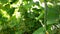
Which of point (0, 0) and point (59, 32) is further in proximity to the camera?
point (0, 0)

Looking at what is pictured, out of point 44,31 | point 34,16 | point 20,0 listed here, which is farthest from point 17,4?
point 44,31

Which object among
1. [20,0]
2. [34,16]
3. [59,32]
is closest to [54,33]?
[59,32]

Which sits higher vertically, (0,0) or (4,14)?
(0,0)

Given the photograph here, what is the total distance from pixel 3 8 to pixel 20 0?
133mm

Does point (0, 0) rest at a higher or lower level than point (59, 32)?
higher

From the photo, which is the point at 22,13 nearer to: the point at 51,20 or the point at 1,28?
the point at 1,28

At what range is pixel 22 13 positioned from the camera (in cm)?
134

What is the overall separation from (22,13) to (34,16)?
92mm

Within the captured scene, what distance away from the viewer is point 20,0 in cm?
133

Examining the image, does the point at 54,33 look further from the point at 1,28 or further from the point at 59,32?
the point at 1,28

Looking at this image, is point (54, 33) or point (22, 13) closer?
point (54, 33)

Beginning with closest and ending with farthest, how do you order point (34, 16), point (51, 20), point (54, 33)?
point (51, 20) → point (54, 33) → point (34, 16)

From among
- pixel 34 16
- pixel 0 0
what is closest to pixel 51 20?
pixel 34 16

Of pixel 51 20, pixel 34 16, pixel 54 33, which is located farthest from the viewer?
pixel 34 16
